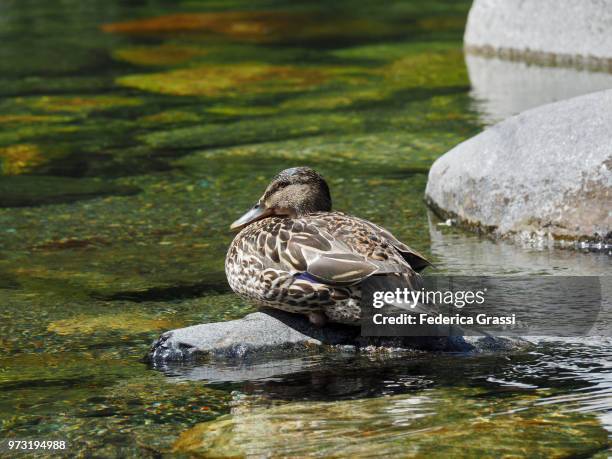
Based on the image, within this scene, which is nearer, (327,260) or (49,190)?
(327,260)

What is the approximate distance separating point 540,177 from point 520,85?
18.2ft

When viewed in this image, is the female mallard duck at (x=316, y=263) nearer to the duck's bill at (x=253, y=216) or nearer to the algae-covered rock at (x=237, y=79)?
the duck's bill at (x=253, y=216)

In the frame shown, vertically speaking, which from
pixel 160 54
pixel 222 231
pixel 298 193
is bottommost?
pixel 222 231

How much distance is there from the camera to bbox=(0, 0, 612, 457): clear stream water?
4.87 metres

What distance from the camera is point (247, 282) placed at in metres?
5.95

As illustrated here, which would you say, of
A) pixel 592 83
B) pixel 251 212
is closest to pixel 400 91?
pixel 592 83

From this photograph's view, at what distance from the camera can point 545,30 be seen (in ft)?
47.0

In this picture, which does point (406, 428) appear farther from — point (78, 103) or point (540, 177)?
point (78, 103)

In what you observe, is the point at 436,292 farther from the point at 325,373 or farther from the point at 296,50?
the point at 296,50

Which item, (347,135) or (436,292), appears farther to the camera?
(347,135)

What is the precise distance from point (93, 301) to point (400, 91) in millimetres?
6924

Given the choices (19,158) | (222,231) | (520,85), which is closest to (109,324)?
(222,231)

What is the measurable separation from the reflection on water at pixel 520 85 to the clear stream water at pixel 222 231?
66 millimetres

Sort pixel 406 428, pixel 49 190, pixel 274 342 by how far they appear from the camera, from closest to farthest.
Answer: pixel 406 428 < pixel 274 342 < pixel 49 190
